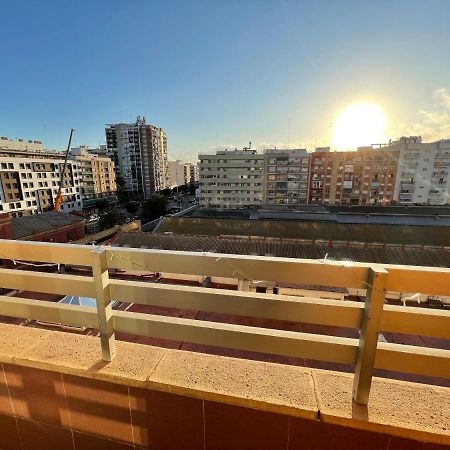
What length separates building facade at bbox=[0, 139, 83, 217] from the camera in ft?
113

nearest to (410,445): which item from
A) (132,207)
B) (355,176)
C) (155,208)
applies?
(155,208)

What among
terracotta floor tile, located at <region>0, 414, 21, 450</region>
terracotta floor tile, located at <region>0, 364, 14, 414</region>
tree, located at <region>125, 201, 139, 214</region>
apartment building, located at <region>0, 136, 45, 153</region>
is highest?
apartment building, located at <region>0, 136, 45, 153</region>

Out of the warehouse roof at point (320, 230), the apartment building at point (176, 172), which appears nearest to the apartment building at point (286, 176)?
the warehouse roof at point (320, 230)

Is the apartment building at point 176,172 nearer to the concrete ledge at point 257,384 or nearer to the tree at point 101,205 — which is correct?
the tree at point 101,205

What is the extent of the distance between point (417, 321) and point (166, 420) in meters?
1.41

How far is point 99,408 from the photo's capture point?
4.95 feet

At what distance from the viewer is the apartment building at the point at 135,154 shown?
7175 centimetres

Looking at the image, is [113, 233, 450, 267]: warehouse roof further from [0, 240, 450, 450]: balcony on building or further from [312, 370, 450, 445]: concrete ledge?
[312, 370, 450, 445]: concrete ledge

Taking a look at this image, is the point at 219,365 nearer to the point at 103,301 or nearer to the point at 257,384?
the point at 257,384

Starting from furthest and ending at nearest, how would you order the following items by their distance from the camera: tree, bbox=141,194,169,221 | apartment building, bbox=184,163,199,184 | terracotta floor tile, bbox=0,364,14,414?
apartment building, bbox=184,163,199,184 < tree, bbox=141,194,169,221 < terracotta floor tile, bbox=0,364,14,414

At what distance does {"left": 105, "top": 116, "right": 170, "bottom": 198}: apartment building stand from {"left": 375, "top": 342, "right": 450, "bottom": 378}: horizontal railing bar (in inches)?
2978

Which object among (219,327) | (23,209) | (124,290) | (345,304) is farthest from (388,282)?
(23,209)

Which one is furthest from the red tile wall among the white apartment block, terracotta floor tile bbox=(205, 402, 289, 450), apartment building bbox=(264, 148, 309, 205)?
the white apartment block

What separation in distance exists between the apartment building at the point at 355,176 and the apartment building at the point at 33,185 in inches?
1767
